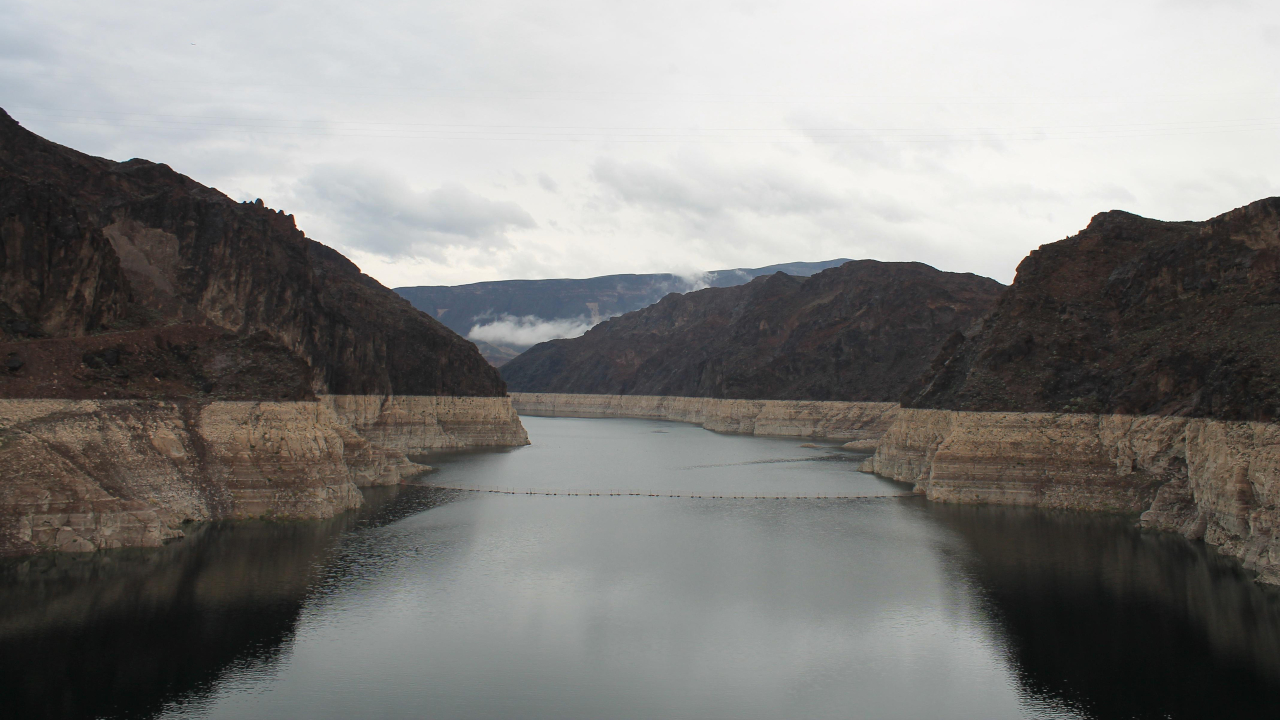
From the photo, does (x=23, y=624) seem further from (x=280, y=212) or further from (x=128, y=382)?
(x=280, y=212)

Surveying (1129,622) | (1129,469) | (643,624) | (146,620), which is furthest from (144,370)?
(1129,469)

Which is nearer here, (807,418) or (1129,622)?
(1129,622)

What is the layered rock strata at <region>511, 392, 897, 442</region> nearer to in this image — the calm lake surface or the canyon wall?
the calm lake surface


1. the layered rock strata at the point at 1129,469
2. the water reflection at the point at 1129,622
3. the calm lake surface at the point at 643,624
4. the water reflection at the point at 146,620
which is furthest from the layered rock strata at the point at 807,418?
the water reflection at the point at 146,620

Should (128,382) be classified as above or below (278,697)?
above

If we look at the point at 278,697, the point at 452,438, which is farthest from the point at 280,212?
the point at 278,697

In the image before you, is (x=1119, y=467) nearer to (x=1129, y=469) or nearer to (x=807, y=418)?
(x=1129, y=469)

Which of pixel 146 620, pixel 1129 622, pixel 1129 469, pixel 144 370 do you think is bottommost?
pixel 146 620

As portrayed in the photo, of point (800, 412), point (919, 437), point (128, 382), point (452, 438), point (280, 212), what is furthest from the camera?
point (800, 412)
